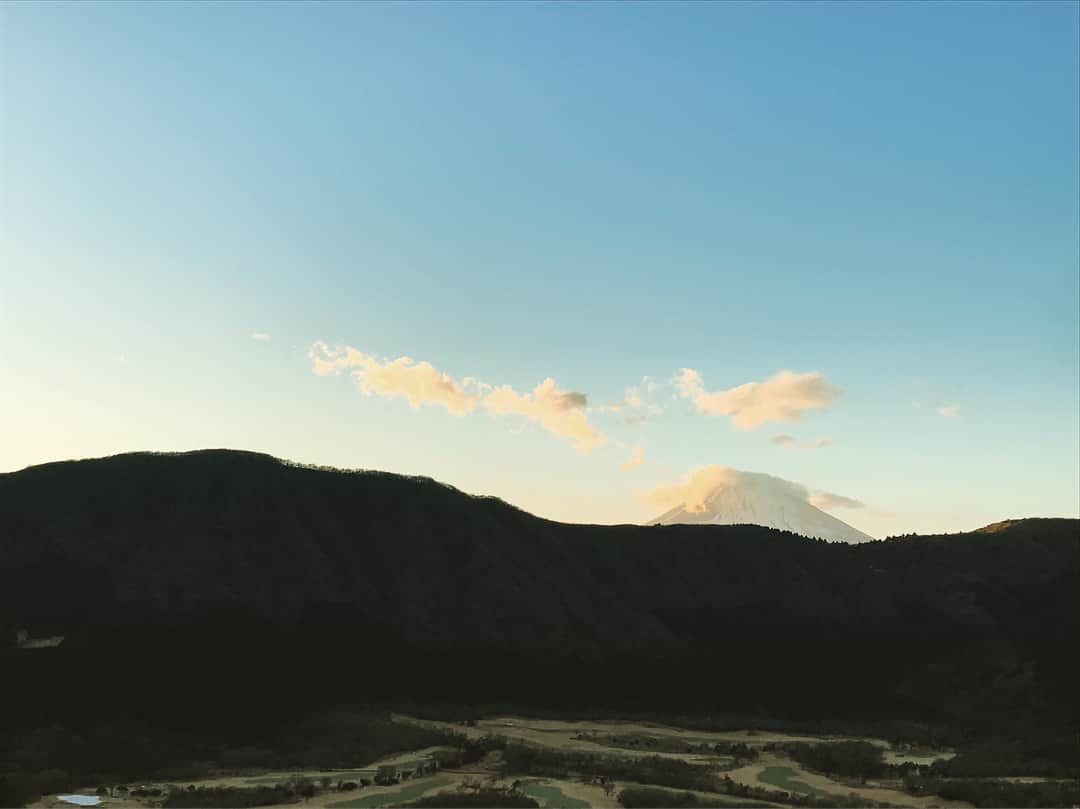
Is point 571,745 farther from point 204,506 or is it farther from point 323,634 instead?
point 204,506

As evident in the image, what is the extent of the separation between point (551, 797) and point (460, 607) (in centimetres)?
3927

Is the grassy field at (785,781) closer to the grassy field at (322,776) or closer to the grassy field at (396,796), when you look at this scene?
the grassy field at (396,796)

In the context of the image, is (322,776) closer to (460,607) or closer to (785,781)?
(785,781)

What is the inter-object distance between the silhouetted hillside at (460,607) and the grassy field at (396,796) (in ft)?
49.3

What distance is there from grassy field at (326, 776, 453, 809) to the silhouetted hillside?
15.0 metres

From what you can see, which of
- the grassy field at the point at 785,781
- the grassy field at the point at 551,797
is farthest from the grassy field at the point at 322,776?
the grassy field at the point at 785,781

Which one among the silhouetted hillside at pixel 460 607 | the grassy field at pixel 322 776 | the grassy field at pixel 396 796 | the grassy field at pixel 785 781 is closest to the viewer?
the grassy field at pixel 396 796

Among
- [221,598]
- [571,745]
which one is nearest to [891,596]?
[571,745]

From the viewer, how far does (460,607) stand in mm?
70875

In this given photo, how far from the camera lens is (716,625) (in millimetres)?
79125

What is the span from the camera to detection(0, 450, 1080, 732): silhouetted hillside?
54.9 meters

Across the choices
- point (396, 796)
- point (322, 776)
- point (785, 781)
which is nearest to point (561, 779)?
point (396, 796)

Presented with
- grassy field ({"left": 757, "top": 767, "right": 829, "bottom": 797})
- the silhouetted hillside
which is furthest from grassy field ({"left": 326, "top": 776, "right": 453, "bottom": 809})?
the silhouetted hillside

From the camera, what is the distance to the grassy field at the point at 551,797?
3077 cm
